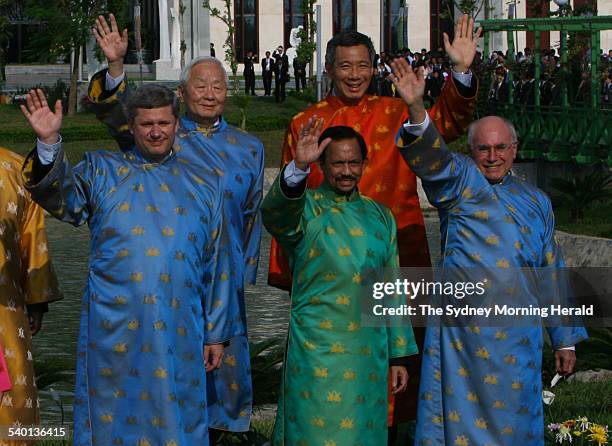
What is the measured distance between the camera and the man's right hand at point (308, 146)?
5.31 meters

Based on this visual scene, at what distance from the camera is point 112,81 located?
19.7 ft

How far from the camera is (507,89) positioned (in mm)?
24188

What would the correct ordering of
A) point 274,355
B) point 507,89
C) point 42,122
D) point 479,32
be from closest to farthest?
1. point 42,122
2. point 479,32
3. point 274,355
4. point 507,89

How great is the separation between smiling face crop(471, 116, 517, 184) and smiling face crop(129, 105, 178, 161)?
1.15 metres

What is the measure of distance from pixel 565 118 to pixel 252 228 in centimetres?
1536

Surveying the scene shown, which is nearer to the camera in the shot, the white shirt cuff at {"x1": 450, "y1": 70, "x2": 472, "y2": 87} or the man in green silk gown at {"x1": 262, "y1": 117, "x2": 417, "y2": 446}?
the man in green silk gown at {"x1": 262, "y1": 117, "x2": 417, "y2": 446}

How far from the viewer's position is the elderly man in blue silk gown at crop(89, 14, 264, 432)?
5934mm

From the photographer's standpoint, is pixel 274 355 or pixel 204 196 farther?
pixel 274 355

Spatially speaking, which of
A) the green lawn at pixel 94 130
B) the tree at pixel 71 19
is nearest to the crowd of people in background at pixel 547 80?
the green lawn at pixel 94 130

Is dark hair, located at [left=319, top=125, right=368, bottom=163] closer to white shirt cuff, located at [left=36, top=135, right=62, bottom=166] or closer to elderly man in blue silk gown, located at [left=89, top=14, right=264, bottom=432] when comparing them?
elderly man in blue silk gown, located at [left=89, top=14, right=264, bottom=432]

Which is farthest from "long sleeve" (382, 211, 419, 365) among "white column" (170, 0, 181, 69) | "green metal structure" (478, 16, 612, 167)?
"white column" (170, 0, 181, 69)

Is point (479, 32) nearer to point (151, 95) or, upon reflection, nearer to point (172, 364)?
Answer: point (151, 95)

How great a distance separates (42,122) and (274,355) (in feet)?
10.1

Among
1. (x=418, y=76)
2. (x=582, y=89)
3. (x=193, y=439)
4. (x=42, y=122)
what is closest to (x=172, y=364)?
(x=193, y=439)
